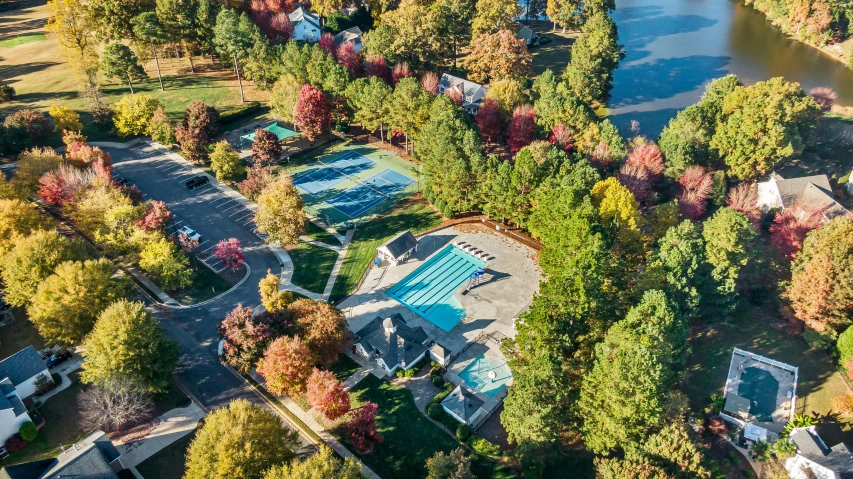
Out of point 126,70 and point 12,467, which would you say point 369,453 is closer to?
point 12,467

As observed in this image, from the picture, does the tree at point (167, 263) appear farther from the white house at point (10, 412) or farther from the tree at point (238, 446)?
the tree at point (238, 446)

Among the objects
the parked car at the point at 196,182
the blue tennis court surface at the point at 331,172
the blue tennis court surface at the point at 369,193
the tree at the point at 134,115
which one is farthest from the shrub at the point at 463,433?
the tree at the point at 134,115

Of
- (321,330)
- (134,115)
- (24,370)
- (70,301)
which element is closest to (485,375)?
(321,330)

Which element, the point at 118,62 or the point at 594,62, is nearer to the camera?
the point at 594,62

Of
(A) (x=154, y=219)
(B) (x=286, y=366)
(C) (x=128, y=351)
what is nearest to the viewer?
(C) (x=128, y=351)

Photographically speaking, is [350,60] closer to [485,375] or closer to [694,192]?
[694,192]

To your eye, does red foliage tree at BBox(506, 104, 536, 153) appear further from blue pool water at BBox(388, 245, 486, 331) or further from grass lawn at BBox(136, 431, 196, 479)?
grass lawn at BBox(136, 431, 196, 479)
